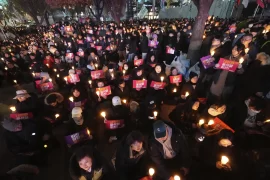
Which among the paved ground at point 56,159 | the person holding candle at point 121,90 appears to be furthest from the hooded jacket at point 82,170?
the person holding candle at point 121,90

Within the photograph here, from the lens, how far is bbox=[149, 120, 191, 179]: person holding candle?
273 centimetres

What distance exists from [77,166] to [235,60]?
393 cm

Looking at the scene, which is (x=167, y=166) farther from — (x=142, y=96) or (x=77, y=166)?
(x=142, y=96)

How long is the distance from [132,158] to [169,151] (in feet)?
2.09

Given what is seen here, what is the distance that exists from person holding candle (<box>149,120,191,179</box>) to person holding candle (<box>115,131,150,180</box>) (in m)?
0.23

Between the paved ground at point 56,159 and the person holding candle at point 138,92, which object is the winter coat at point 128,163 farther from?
the person holding candle at point 138,92

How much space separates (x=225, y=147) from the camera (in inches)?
108

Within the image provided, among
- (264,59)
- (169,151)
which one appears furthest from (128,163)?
(264,59)

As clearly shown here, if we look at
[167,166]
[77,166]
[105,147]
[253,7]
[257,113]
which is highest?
[253,7]

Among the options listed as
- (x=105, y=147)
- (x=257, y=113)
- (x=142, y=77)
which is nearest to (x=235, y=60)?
(x=257, y=113)

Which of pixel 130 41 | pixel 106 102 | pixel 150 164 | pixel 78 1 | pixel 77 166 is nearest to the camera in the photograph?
pixel 77 166

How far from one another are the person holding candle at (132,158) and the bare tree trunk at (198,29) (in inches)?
214

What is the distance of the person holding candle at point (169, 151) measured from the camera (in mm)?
2734

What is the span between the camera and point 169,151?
9.24 feet
